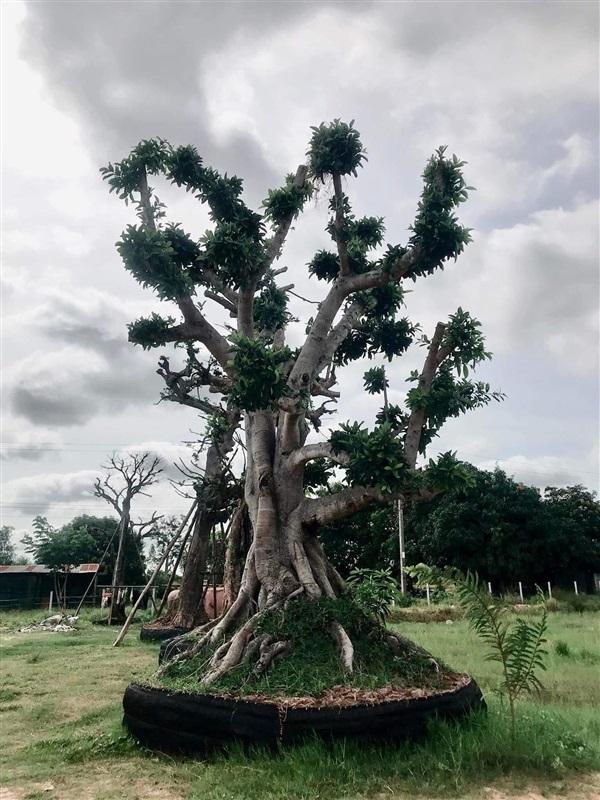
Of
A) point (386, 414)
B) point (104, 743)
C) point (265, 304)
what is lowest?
point (104, 743)

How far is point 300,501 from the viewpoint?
7922mm

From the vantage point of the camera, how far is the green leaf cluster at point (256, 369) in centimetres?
655

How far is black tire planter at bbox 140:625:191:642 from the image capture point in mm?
14047

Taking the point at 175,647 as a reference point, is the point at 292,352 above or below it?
above

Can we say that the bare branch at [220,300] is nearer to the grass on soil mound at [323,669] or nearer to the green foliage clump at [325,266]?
the green foliage clump at [325,266]

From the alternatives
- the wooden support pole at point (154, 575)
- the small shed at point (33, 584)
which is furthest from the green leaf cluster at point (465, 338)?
the small shed at point (33, 584)

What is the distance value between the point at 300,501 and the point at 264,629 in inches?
69.5

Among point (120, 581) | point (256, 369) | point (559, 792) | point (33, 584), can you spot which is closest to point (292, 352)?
point (256, 369)

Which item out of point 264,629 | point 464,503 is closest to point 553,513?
point 464,503

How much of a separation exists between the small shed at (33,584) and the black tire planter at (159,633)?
24.0m

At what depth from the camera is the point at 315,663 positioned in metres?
6.11

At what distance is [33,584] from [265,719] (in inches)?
1507

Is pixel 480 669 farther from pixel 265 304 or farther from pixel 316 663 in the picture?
pixel 265 304

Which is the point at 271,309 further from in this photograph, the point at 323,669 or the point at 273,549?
the point at 323,669
